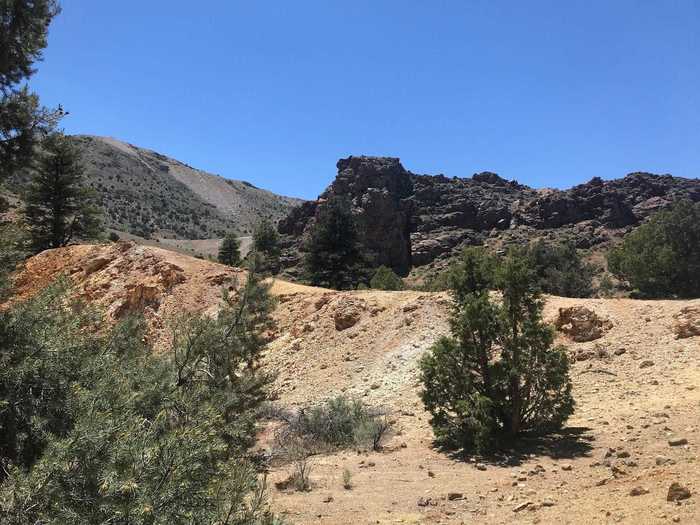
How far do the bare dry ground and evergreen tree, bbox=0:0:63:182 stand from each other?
5.22 meters

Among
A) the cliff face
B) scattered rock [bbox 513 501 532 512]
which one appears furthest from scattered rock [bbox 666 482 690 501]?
the cliff face

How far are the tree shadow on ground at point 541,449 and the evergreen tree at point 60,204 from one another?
25.8 m

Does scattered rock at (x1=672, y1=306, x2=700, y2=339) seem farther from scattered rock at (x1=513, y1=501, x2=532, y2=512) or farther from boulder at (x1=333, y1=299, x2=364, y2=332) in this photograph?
boulder at (x1=333, y1=299, x2=364, y2=332)

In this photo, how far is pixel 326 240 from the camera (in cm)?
3105

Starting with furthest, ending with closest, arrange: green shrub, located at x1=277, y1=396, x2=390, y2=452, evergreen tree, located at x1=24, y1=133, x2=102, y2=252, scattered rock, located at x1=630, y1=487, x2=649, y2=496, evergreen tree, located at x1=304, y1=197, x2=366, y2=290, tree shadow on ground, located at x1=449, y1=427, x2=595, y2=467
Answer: evergreen tree, located at x1=304, y1=197, x2=366, y2=290 → evergreen tree, located at x1=24, y1=133, x2=102, y2=252 → green shrub, located at x1=277, y1=396, x2=390, y2=452 → tree shadow on ground, located at x1=449, y1=427, x2=595, y2=467 → scattered rock, located at x1=630, y1=487, x2=649, y2=496

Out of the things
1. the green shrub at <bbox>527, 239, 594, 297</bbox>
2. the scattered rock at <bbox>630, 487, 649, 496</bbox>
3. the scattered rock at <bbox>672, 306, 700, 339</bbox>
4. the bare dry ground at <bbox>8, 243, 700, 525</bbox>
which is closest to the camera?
the scattered rock at <bbox>630, 487, 649, 496</bbox>

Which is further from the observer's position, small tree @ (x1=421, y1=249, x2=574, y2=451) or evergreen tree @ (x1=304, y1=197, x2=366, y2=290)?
evergreen tree @ (x1=304, y1=197, x2=366, y2=290)

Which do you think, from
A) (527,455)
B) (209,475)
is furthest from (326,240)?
(209,475)

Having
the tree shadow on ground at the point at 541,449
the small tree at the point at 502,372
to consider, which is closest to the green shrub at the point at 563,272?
the small tree at the point at 502,372

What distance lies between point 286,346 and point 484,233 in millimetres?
67978

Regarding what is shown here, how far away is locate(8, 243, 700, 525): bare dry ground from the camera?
6.15m

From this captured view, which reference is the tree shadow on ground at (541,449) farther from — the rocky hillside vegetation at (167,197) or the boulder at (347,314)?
the rocky hillside vegetation at (167,197)

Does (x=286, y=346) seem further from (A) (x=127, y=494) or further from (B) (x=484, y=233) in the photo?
(B) (x=484, y=233)

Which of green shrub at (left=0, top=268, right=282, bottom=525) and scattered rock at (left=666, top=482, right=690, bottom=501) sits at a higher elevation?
green shrub at (left=0, top=268, right=282, bottom=525)
